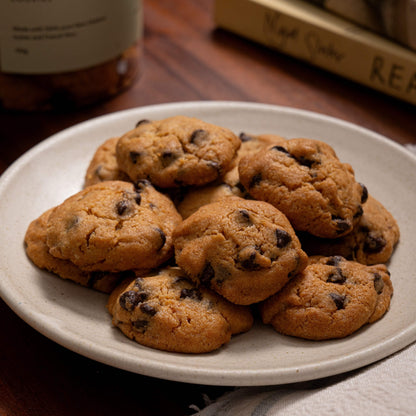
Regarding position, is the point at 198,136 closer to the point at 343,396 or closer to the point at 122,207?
the point at 122,207

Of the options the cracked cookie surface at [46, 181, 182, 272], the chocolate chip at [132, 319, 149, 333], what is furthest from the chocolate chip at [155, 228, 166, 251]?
the chocolate chip at [132, 319, 149, 333]

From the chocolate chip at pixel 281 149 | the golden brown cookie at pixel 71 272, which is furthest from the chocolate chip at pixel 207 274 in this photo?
the chocolate chip at pixel 281 149

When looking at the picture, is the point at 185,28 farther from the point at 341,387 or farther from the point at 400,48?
the point at 341,387

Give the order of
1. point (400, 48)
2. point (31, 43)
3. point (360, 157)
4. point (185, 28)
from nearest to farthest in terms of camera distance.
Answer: point (360, 157) → point (31, 43) → point (400, 48) → point (185, 28)

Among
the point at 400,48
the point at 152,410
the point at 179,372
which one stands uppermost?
the point at 400,48

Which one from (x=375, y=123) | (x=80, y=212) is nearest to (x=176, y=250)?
(x=80, y=212)
